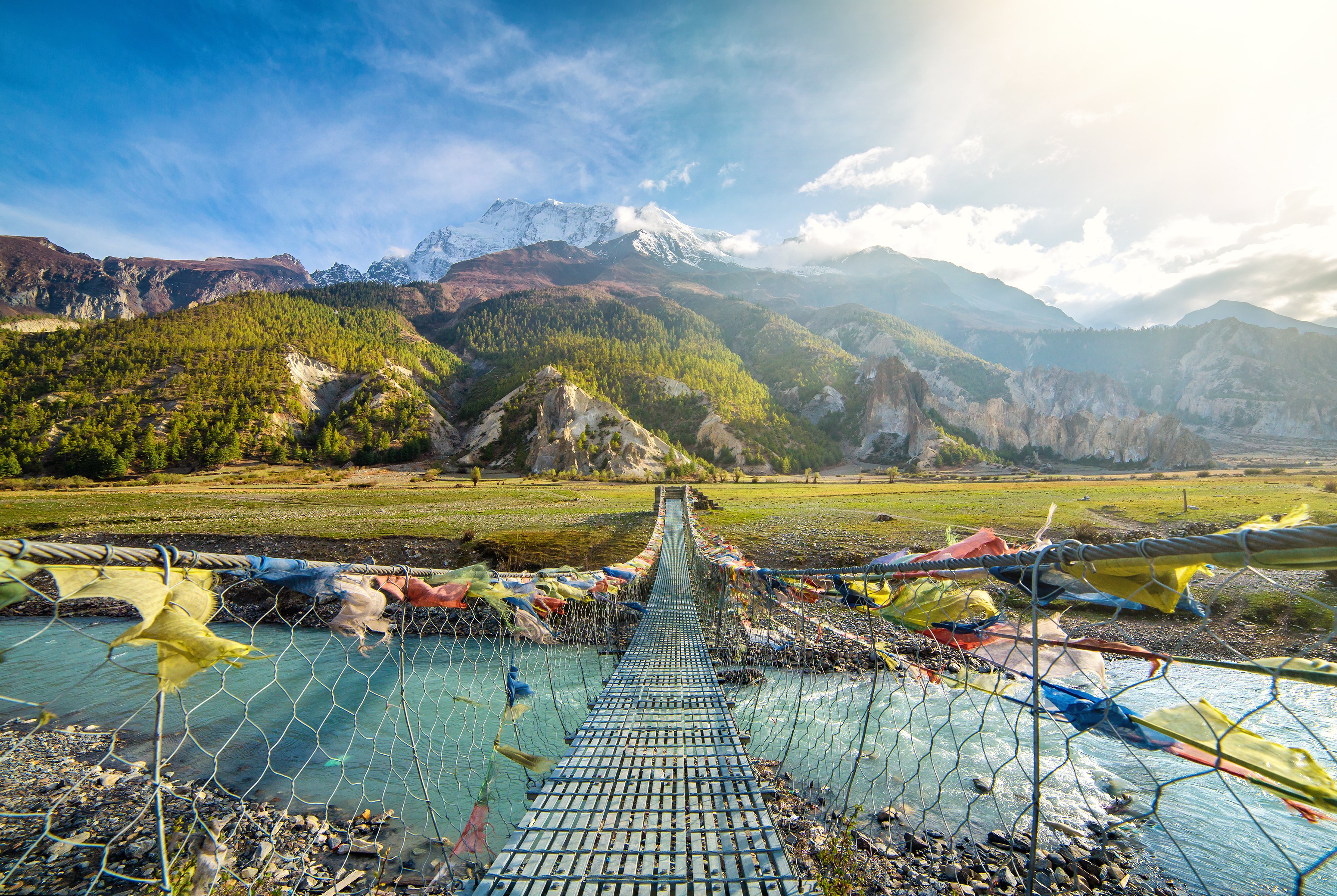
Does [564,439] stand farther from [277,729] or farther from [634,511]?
[277,729]

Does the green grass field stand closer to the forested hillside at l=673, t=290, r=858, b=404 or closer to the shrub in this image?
the shrub

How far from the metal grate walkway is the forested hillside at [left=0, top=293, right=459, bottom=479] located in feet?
251

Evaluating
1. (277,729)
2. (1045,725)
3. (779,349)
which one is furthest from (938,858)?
(779,349)

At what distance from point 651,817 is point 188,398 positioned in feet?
302

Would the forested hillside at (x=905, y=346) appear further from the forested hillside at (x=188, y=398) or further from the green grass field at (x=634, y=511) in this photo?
the forested hillside at (x=188, y=398)

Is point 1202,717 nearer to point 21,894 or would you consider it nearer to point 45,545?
point 45,545

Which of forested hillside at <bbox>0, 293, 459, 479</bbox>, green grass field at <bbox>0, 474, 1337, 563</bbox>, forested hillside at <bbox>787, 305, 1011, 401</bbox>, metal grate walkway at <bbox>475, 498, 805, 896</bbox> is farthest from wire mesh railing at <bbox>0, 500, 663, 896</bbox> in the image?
forested hillside at <bbox>787, 305, 1011, 401</bbox>

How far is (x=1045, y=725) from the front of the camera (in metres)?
7.39

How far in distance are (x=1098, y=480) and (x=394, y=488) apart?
274 ft

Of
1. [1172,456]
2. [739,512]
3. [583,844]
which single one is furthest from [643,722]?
[1172,456]

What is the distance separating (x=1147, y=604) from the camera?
2.60 metres

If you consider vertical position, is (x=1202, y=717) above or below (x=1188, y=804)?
Result: above

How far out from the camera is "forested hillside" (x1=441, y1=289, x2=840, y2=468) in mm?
86625

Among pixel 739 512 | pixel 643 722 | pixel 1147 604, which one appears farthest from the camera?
pixel 739 512
